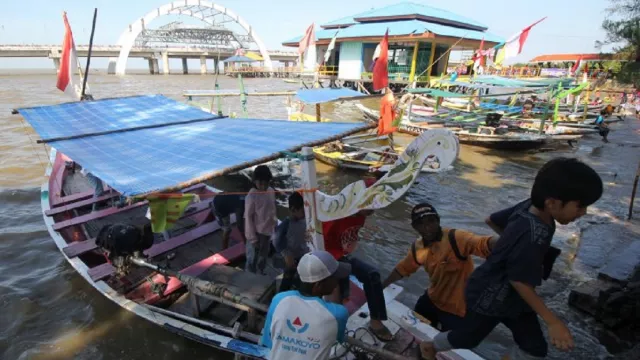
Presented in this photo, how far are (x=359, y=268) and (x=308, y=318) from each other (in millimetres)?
1350

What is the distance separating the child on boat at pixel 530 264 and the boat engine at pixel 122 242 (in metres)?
3.97

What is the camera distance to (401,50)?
3250cm

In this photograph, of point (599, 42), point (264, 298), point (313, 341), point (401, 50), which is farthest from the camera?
point (401, 50)

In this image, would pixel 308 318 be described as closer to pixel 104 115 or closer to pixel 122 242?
pixel 122 242

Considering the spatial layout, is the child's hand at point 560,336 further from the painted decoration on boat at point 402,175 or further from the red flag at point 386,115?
the red flag at point 386,115

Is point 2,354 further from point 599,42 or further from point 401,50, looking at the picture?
point 401,50

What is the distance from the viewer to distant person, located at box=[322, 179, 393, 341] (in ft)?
10.4

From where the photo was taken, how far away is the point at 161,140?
5273 millimetres

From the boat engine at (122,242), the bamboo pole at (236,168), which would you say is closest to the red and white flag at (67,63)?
the boat engine at (122,242)

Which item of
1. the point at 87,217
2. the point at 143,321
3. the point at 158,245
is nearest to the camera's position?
the point at 143,321

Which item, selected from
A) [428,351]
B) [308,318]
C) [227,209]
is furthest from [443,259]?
[227,209]

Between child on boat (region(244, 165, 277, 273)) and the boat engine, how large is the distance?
4.61 feet

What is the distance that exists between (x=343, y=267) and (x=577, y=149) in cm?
1768

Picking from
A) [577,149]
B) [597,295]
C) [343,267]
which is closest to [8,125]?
[343,267]
